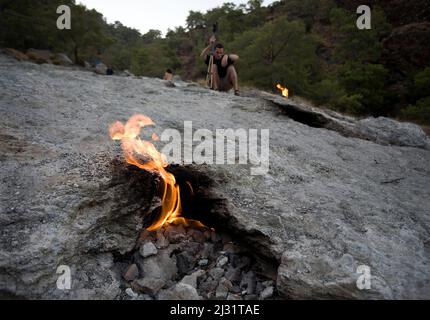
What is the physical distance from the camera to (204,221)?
13.0 ft

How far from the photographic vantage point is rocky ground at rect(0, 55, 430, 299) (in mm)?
2834

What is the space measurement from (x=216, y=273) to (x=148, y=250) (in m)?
0.79

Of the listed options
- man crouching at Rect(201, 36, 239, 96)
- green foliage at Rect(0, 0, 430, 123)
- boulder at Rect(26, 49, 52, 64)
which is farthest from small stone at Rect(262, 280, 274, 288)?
green foliage at Rect(0, 0, 430, 123)

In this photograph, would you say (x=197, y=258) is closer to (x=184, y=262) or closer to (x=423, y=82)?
(x=184, y=262)

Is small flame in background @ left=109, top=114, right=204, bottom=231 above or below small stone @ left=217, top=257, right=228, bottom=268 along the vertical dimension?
above

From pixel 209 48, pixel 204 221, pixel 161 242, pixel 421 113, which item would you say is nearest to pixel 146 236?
pixel 161 242

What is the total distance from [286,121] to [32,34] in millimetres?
17781

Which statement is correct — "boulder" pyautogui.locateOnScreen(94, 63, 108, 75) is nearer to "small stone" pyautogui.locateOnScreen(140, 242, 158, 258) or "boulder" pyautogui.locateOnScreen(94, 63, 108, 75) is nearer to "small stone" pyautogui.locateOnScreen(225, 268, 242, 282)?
"small stone" pyautogui.locateOnScreen(140, 242, 158, 258)

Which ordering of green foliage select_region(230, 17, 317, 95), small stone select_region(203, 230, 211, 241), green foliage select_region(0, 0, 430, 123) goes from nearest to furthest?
small stone select_region(203, 230, 211, 241)
green foliage select_region(0, 0, 430, 123)
green foliage select_region(230, 17, 317, 95)

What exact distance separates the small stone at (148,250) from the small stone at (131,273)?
6.7 inches

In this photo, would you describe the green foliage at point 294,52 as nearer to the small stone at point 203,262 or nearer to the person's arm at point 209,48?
the person's arm at point 209,48

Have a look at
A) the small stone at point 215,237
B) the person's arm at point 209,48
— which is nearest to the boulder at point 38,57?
the person's arm at point 209,48

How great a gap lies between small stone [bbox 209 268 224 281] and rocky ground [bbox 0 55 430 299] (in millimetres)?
11
